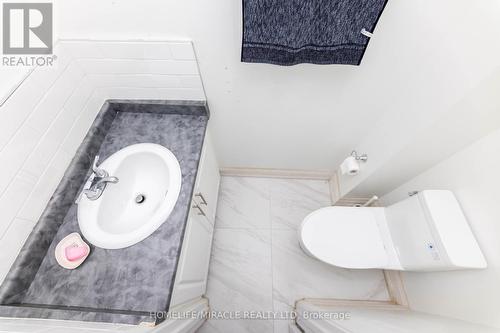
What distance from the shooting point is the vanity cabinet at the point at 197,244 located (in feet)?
2.99

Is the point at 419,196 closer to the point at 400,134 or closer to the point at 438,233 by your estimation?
the point at 438,233

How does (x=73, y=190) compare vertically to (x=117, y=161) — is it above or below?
below

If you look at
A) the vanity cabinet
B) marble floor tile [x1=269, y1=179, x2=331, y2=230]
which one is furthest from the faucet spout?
marble floor tile [x1=269, y1=179, x2=331, y2=230]

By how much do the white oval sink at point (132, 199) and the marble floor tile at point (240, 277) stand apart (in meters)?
0.75

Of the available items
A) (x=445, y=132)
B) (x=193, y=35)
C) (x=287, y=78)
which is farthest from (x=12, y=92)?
(x=445, y=132)

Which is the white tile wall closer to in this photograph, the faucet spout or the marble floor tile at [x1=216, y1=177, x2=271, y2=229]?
the faucet spout

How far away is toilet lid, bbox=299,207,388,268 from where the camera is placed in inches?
46.5

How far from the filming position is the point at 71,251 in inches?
30.6

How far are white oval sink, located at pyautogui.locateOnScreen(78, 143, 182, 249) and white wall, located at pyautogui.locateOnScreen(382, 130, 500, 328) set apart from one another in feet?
4.14

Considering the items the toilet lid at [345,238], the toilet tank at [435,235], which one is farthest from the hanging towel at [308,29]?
the toilet lid at [345,238]

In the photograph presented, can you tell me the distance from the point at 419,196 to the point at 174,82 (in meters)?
1.32

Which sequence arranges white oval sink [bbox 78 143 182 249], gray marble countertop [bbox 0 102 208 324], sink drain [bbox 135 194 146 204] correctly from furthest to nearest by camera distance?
sink drain [bbox 135 194 146 204] → white oval sink [bbox 78 143 182 249] → gray marble countertop [bbox 0 102 208 324]

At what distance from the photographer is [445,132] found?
35.8 inches

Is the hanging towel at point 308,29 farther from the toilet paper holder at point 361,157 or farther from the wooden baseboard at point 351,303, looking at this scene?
the wooden baseboard at point 351,303
